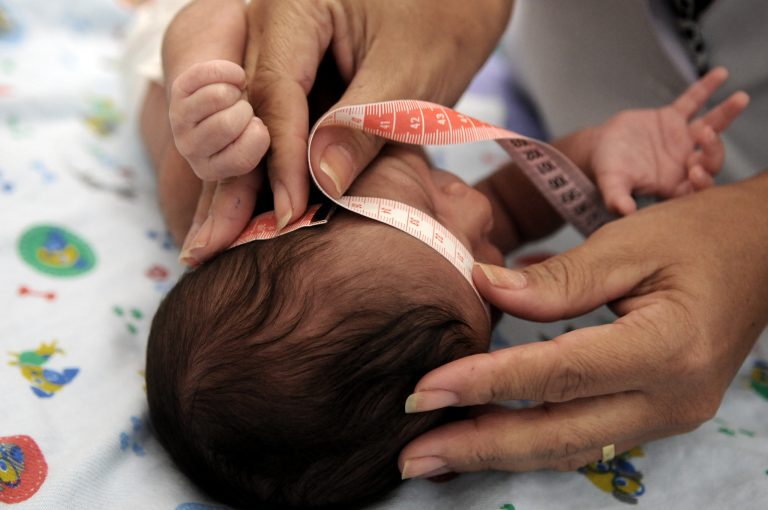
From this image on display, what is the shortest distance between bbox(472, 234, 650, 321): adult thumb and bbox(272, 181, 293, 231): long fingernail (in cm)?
32

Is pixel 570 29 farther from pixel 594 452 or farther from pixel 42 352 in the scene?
pixel 42 352

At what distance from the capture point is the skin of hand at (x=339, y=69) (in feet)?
3.76

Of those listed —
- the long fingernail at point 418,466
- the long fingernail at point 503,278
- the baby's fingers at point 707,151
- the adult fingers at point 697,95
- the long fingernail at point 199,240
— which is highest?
the adult fingers at point 697,95

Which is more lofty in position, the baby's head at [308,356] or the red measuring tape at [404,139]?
the red measuring tape at [404,139]

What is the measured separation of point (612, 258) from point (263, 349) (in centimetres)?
61

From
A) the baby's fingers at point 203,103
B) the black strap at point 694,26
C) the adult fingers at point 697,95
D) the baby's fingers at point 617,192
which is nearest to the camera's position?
the baby's fingers at point 203,103

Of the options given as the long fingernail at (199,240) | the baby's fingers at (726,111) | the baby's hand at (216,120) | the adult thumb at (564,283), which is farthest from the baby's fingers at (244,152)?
the baby's fingers at (726,111)

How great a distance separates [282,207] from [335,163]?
0.11 meters

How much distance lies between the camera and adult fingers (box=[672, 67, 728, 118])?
1.64 meters

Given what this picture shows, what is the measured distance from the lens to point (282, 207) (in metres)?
1.13

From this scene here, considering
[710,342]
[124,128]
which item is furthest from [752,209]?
[124,128]

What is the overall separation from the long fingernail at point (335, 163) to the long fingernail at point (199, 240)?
22 cm

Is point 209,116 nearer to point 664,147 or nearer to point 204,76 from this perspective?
point 204,76

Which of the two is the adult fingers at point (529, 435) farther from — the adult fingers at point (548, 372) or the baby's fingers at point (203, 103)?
the baby's fingers at point (203, 103)
